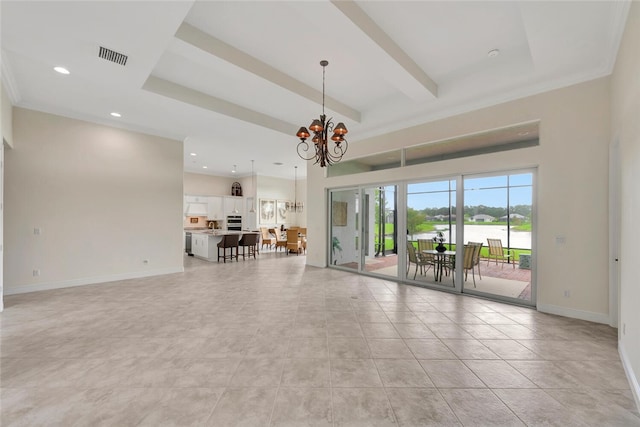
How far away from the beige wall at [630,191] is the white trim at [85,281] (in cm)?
780

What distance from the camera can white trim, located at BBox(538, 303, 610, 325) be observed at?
3556 mm

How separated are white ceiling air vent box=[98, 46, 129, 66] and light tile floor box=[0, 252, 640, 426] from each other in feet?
11.4

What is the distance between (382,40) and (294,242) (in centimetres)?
810

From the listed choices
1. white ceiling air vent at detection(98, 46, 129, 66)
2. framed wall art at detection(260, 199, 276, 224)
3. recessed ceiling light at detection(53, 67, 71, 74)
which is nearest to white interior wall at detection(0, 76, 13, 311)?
recessed ceiling light at detection(53, 67, 71, 74)

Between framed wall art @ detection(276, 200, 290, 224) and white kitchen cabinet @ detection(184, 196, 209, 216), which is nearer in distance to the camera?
white kitchen cabinet @ detection(184, 196, 209, 216)

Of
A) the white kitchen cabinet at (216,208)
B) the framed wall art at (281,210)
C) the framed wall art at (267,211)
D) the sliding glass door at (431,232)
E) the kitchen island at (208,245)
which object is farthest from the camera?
the framed wall art at (281,210)

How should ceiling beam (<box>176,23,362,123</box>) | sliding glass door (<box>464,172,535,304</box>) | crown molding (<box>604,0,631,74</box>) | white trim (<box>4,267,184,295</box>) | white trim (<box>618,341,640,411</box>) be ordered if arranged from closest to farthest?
white trim (<box>618,341,640,411</box>)
crown molding (<box>604,0,631,74</box>)
ceiling beam (<box>176,23,362,123</box>)
sliding glass door (<box>464,172,535,304</box>)
white trim (<box>4,267,184,295</box>)

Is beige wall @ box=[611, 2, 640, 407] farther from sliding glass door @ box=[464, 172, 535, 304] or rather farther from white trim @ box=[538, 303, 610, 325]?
sliding glass door @ box=[464, 172, 535, 304]

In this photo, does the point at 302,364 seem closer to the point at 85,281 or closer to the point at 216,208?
the point at 85,281

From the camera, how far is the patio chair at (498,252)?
4.62 meters

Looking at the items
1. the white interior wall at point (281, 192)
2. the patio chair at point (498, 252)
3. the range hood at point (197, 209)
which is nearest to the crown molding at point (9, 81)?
the range hood at point (197, 209)

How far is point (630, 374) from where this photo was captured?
2264 millimetres

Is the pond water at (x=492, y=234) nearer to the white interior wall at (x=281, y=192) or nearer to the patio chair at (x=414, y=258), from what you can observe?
the patio chair at (x=414, y=258)

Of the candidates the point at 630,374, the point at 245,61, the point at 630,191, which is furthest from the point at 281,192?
the point at 630,374
